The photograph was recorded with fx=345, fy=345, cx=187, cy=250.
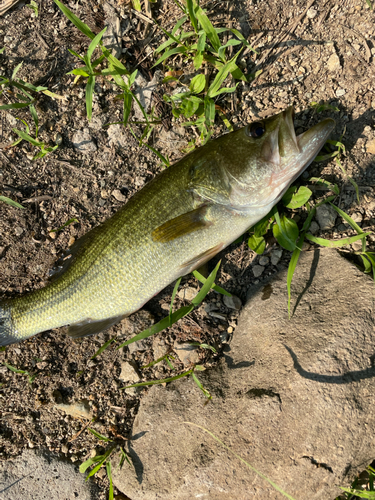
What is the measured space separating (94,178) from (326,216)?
2.50 m

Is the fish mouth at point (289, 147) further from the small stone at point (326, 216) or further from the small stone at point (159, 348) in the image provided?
the small stone at point (159, 348)

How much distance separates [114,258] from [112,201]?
2.92ft

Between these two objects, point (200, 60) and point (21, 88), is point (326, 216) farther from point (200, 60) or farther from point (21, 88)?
point (21, 88)

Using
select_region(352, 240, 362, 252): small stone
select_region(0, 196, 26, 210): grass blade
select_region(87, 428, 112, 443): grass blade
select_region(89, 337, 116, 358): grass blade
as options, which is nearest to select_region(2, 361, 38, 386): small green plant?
select_region(89, 337, 116, 358): grass blade

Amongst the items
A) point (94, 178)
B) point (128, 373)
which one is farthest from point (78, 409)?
point (94, 178)

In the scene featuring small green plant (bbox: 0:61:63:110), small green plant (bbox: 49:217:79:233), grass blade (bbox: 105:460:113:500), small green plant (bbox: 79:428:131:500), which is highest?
small green plant (bbox: 0:61:63:110)

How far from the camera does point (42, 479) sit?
383 centimetres

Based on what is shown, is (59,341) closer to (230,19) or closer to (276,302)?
(276,302)

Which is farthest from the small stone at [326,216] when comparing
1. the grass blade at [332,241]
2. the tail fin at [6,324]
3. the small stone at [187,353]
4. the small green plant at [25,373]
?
the small green plant at [25,373]

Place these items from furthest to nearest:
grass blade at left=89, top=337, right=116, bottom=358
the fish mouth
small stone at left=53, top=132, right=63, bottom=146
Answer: small stone at left=53, top=132, right=63, bottom=146 → grass blade at left=89, top=337, right=116, bottom=358 → the fish mouth

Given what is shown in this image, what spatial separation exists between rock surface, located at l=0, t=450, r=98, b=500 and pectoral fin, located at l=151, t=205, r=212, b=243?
286 cm

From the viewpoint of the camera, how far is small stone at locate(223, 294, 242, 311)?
3594 millimetres

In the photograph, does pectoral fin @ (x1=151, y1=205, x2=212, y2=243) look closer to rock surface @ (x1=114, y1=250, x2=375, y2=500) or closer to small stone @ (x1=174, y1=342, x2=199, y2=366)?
rock surface @ (x1=114, y1=250, x2=375, y2=500)

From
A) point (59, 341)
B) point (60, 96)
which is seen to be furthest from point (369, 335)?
point (60, 96)
